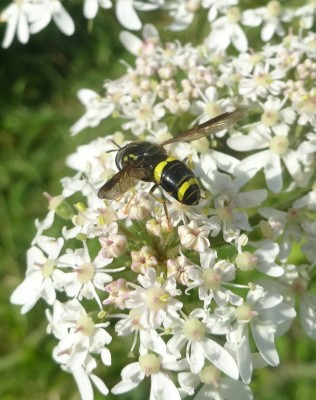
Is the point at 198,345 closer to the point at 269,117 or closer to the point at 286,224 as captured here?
the point at 286,224

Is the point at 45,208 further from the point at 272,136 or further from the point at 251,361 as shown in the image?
the point at 251,361

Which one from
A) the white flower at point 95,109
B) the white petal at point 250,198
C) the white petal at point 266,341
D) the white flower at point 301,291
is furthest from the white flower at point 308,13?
the white petal at point 266,341

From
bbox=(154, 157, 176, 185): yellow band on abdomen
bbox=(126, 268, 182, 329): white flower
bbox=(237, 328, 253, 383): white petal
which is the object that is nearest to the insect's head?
bbox=(154, 157, 176, 185): yellow band on abdomen

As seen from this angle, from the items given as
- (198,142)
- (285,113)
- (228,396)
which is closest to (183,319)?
(228,396)

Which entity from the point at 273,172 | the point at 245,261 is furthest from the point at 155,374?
the point at 273,172

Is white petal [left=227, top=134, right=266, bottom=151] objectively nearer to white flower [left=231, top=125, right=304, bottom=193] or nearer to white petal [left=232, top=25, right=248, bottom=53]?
white flower [left=231, top=125, right=304, bottom=193]

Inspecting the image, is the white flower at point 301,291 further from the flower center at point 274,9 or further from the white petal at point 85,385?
the flower center at point 274,9
